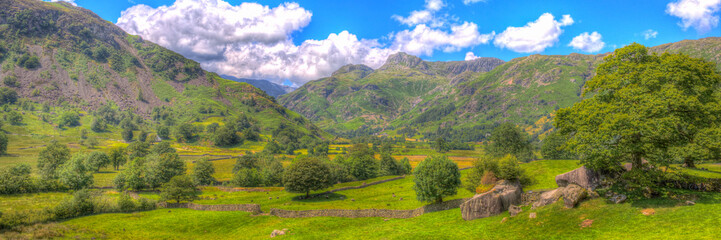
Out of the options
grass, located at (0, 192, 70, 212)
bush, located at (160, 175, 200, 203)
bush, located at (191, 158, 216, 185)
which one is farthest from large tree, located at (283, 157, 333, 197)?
grass, located at (0, 192, 70, 212)

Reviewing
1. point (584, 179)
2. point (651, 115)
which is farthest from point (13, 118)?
point (651, 115)

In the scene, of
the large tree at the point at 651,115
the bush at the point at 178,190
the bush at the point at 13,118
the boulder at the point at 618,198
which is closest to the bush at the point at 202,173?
the bush at the point at 178,190

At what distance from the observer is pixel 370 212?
167ft

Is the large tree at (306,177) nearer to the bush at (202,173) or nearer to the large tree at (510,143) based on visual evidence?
the bush at (202,173)

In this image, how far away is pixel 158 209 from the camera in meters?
61.7

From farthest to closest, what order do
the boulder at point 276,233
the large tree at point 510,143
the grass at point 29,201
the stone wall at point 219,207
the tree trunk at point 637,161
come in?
the large tree at point 510,143
the stone wall at point 219,207
the grass at point 29,201
the boulder at point 276,233
the tree trunk at point 637,161

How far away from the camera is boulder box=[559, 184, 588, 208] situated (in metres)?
29.8

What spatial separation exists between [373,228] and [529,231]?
20.9m

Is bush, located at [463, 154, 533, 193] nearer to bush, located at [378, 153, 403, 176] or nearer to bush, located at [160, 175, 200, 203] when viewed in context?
bush, located at [378, 153, 403, 176]

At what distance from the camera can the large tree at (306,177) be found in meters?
67.4

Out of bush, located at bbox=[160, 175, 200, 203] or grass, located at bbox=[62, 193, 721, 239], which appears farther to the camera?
bush, located at bbox=[160, 175, 200, 203]

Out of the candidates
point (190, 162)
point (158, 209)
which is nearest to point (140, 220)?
point (158, 209)

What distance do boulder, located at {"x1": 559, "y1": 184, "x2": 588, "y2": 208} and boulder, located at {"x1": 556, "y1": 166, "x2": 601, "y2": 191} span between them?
2919mm

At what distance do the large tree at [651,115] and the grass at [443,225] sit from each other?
496cm
